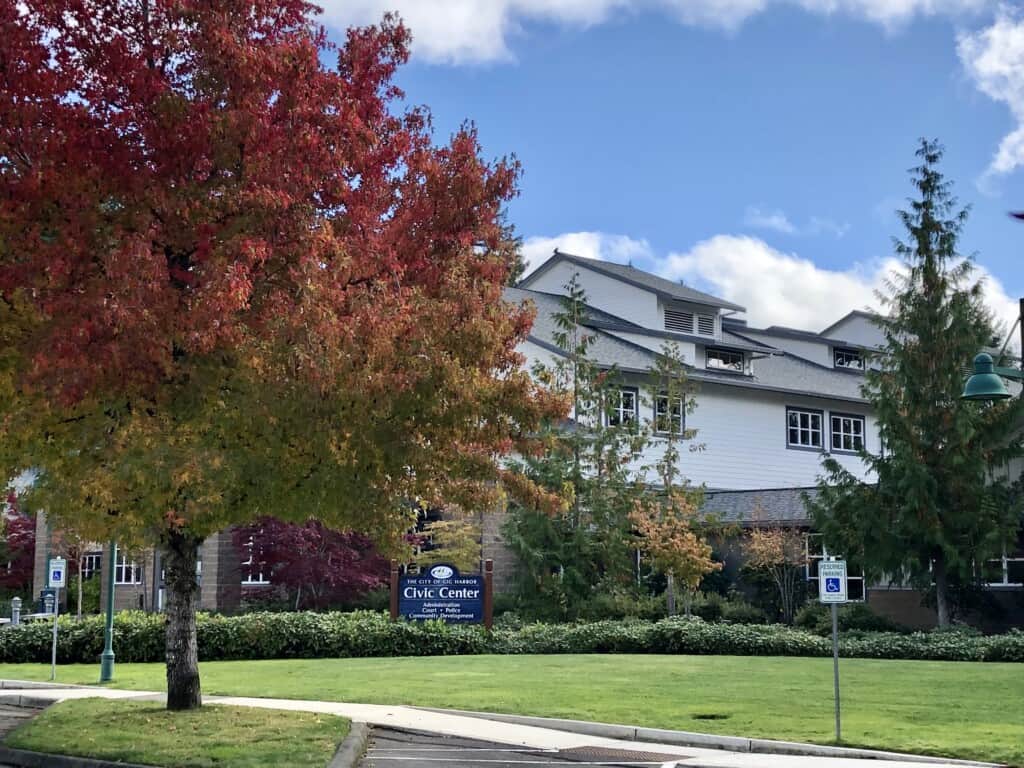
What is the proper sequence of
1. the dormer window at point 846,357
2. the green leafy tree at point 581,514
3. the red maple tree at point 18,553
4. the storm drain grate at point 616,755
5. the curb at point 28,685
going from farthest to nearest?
1. the dormer window at point 846,357
2. the red maple tree at point 18,553
3. the green leafy tree at point 581,514
4. the curb at point 28,685
5. the storm drain grate at point 616,755

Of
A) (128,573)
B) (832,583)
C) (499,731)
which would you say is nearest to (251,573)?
(128,573)

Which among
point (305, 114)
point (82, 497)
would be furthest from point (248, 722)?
point (305, 114)

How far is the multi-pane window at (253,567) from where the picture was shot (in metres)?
37.0

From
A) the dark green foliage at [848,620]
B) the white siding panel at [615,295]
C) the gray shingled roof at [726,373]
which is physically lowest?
the dark green foliage at [848,620]

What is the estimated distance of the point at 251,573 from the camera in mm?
39188

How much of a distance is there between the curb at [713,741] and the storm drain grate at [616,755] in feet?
2.78

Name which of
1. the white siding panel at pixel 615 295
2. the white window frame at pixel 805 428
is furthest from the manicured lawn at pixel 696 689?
the white siding panel at pixel 615 295

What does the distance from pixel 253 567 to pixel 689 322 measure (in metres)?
19.6

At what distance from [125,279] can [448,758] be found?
18.7 feet

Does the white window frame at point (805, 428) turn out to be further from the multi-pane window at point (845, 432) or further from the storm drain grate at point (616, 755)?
the storm drain grate at point (616, 755)

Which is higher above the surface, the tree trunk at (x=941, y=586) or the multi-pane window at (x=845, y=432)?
the multi-pane window at (x=845, y=432)

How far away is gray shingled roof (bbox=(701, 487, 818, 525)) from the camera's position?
37250 millimetres

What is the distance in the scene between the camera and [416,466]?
12969 mm

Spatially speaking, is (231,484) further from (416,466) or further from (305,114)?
(305,114)
